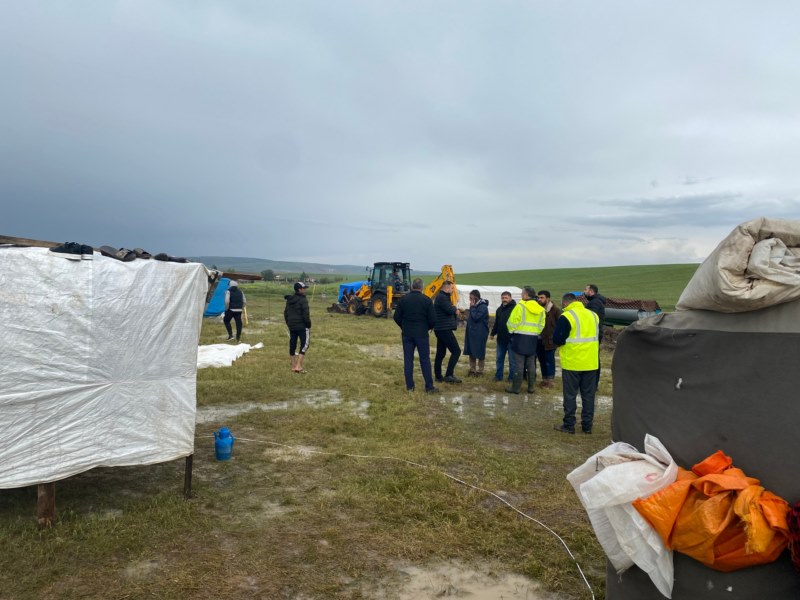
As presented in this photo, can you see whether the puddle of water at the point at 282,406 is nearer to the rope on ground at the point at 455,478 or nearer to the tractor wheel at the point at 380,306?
the rope on ground at the point at 455,478

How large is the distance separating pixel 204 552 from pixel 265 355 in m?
8.39

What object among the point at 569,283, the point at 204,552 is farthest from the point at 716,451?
the point at 569,283

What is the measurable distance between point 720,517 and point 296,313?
8.58 meters

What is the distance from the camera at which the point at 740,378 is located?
2033mm

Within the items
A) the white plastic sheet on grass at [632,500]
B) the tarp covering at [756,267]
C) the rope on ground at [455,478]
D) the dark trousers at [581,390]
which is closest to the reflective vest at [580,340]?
the dark trousers at [581,390]

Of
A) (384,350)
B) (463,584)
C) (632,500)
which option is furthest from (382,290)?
(632,500)

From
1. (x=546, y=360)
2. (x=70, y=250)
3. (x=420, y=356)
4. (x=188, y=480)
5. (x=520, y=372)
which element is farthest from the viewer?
(x=546, y=360)

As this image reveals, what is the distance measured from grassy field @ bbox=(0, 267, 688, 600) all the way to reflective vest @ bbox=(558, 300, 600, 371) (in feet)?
3.16

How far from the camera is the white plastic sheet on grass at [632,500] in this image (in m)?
2.03

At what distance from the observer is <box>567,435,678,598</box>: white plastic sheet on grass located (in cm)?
203

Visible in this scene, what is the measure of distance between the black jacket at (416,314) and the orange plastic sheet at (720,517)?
6.74 m

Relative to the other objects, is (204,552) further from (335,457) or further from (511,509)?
(511,509)

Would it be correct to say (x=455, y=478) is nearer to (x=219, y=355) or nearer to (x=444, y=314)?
(x=444, y=314)

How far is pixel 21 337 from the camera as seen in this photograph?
11.4 feet
